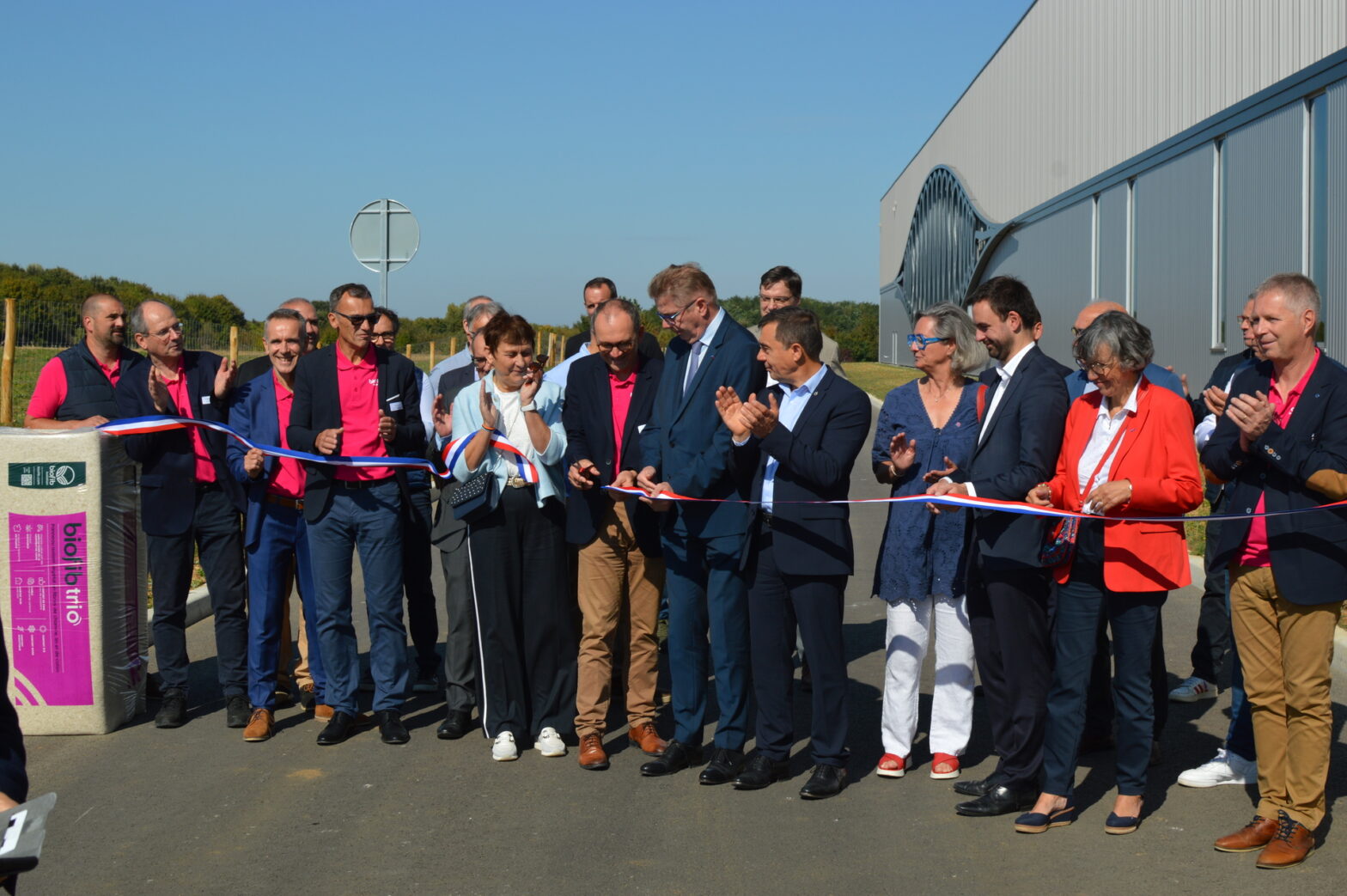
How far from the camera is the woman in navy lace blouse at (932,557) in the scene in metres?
6.07

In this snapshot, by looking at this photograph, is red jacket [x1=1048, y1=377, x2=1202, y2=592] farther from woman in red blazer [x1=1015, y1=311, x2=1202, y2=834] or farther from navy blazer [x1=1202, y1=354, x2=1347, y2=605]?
navy blazer [x1=1202, y1=354, x2=1347, y2=605]

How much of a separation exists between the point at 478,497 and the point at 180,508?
5.96 feet

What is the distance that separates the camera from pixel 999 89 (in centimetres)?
4275

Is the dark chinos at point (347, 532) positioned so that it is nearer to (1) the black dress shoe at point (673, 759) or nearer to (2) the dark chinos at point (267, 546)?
(2) the dark chinos at point (267, 546)

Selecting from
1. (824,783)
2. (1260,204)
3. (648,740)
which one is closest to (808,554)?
(824,783)

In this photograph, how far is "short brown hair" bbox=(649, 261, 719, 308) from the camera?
6.27 meters

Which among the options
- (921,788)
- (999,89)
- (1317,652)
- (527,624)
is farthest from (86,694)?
(999,89)

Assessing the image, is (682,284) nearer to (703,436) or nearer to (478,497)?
(703,436)

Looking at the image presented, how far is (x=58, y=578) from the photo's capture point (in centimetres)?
702

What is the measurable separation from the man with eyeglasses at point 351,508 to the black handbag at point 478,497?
0.51 metres

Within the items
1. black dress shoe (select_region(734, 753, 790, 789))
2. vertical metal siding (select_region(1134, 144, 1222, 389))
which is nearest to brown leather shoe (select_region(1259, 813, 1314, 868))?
black dress shoe (select_region(734, 753, 790, 789))

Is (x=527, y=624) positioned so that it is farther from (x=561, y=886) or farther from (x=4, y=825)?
(x=4, y=825)

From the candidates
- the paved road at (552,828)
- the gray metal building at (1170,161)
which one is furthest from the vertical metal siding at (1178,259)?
the paved road at (552,828)

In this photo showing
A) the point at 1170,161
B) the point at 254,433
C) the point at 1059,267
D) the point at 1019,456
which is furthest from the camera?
the point at 1059,267
